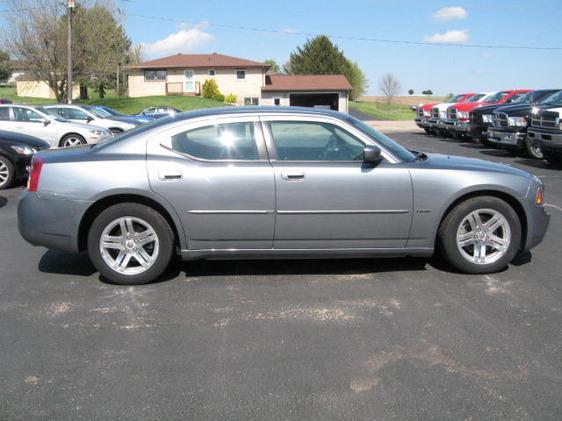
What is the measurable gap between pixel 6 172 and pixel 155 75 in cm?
4741

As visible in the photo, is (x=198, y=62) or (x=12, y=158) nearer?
(x=12, y=158)

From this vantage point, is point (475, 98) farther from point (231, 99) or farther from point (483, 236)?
point (231, 99)

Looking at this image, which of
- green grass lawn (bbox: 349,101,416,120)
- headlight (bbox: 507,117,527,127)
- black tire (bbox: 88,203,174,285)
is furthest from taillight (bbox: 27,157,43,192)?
green grass lawn (bbox: 349,101,416,120)

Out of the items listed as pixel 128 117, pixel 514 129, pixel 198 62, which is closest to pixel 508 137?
pixel 514 129

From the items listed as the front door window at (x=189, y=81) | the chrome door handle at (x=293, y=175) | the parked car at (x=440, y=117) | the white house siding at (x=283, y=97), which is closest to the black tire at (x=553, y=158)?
the chrome door handle at (x=293, y=175)

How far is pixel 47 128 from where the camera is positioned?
14.5 m

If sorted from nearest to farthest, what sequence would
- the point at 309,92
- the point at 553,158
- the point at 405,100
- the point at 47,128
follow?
the point at 553,158 < the point at 47,128 < the point at 309,92 < the point at 405,100

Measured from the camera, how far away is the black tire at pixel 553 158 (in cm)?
1277

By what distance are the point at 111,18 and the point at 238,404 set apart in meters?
46.0

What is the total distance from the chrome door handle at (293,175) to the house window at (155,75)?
174ft

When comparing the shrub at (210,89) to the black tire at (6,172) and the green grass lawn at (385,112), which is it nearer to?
the green grass lawn at (385,112)

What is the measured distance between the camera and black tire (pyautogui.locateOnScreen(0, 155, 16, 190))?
10.2m

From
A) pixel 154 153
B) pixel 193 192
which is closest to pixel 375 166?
pixel 193 192

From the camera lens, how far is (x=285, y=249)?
4855mm
